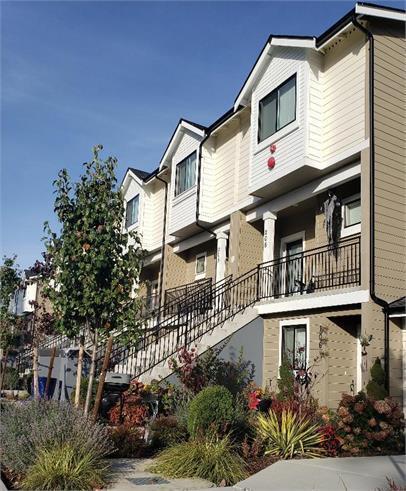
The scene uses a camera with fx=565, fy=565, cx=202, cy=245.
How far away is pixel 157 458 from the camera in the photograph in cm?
802

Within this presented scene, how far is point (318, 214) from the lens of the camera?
14688 millimetres

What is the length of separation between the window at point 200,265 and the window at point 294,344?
284 inches

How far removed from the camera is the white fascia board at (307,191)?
13.0 m

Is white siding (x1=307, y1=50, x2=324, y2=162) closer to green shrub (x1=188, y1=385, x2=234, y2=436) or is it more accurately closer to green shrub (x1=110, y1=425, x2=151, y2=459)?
green shrub (x1=188, y1=385, x2=234, y2=436)

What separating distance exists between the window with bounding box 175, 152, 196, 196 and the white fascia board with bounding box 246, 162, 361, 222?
3.69 m

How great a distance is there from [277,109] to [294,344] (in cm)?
615

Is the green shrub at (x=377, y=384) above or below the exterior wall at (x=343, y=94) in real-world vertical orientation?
below

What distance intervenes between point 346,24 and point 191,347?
8336 millimetres

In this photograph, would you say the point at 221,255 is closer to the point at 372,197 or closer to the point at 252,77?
the point at 252,77

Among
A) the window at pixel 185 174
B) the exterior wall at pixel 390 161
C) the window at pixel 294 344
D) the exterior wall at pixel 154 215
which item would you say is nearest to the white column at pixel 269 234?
the window at pixel 294 344

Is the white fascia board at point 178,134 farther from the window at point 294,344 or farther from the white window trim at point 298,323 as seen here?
the window at point 294,344

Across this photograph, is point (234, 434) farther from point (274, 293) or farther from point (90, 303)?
point (274, 293)

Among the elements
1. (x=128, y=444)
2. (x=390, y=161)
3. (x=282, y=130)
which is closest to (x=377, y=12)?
(x=390, y=161)

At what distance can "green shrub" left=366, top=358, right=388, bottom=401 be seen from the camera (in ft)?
34.3
